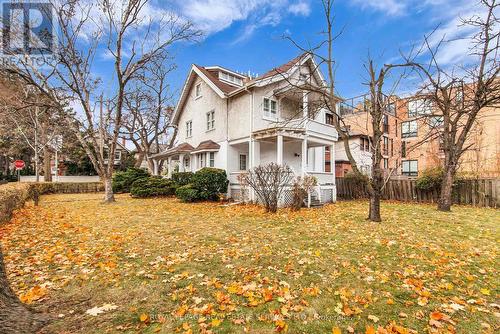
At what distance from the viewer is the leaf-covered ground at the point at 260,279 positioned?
3088 millimetres

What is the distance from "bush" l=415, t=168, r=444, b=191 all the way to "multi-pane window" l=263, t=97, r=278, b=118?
9.92 meters

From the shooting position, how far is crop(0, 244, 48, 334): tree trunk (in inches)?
94.0

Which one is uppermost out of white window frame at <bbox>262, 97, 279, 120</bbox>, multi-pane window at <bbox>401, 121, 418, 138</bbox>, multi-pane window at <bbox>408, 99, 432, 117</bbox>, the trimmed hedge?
multi-pane window at <bbox>401, 121, 418, 138</bbox>

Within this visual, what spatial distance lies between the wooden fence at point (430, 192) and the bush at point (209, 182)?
932 cm

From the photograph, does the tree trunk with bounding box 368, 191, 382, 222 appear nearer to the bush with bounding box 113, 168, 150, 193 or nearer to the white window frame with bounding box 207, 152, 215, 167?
the white window frame with bounding box 207, 152, 215, 167

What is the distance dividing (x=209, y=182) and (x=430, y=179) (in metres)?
13.2

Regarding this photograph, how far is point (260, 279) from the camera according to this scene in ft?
13.9

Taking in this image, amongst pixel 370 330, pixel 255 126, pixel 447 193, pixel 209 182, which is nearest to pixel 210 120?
pixel 255 126

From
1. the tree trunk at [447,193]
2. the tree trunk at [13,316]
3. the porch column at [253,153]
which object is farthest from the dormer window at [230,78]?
the tree trunk at [13,316]

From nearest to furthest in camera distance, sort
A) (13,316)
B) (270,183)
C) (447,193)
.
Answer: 1. (13,316)
2. (270,183)
3. (447,193)

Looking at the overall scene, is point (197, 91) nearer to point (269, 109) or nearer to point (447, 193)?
point (269, 109)

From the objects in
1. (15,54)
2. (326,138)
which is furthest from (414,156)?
(15,54)

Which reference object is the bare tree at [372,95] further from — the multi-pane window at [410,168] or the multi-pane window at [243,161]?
the multi-pane window at [410,168]

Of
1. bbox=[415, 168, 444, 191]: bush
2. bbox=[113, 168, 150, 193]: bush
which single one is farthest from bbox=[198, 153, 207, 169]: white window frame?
bbox=[415, 168, 444, 191]: bush
